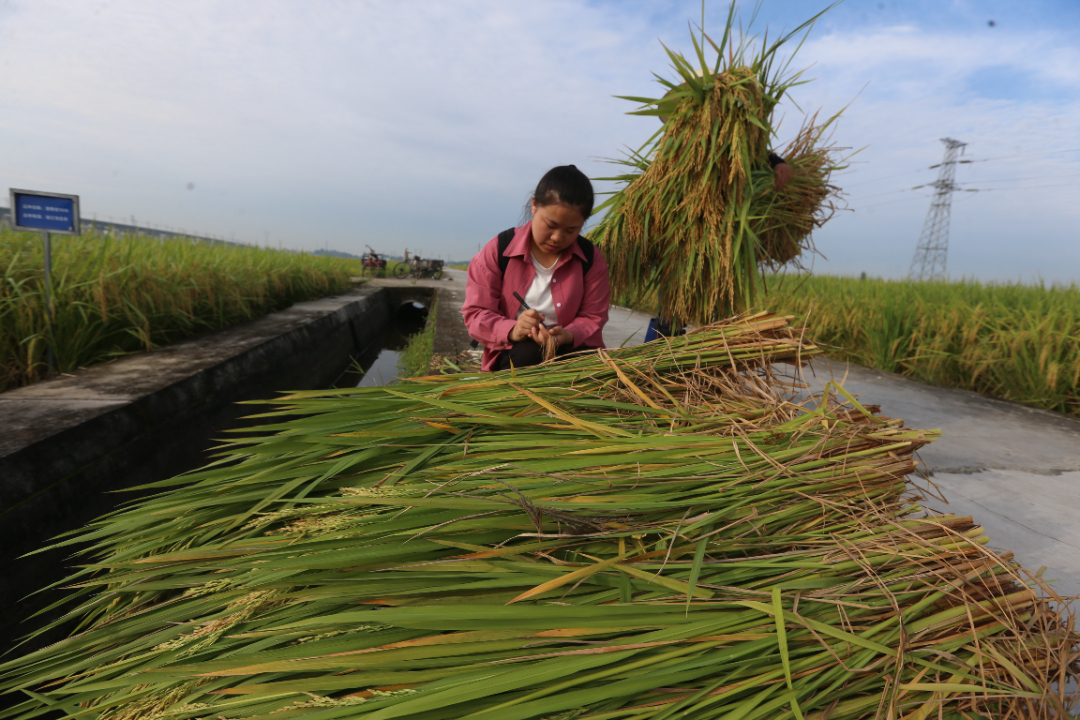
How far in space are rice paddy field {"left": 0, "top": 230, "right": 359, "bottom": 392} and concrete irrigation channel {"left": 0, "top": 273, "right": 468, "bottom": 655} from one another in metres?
0.16

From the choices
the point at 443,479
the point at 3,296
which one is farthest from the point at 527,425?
the point at 3,296

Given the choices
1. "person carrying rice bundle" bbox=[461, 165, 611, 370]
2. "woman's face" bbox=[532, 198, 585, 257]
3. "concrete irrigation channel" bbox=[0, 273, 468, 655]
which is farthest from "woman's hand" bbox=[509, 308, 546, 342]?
"concrete irrigation channel" bbox=[0, 273, 468, 655]

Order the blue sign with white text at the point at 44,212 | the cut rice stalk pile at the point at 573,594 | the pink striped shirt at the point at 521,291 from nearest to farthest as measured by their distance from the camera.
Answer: the cut rice stalk pile at the point at 573,594
the pink striped shirt at the point at 521,291
the blue sign with white text at the point at 44,212

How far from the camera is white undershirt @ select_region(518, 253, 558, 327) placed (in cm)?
216

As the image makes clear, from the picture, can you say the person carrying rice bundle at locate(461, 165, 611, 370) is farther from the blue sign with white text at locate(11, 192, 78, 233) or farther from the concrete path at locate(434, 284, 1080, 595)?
the blue sign with white text at locate(11, 192, 78, 233)

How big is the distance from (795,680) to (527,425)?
0.62m

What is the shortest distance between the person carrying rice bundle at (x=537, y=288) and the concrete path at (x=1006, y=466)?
0.27 metres

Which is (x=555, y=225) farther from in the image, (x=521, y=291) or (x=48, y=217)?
(x=48, y=217)

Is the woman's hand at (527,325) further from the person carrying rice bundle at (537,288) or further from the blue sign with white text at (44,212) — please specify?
the blue sign with white text at (44,212)

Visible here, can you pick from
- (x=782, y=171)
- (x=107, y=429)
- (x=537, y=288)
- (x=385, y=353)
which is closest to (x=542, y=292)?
(x=537, y=288)

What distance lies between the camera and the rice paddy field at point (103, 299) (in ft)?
8.54

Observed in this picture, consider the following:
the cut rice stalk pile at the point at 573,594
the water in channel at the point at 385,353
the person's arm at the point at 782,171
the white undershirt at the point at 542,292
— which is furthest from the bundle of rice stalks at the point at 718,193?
the water in channel at the point at 385,353

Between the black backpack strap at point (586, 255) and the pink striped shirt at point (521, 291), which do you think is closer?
the pink striped shirt at point (521, 291)

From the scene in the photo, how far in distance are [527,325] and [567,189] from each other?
530 millimetres
